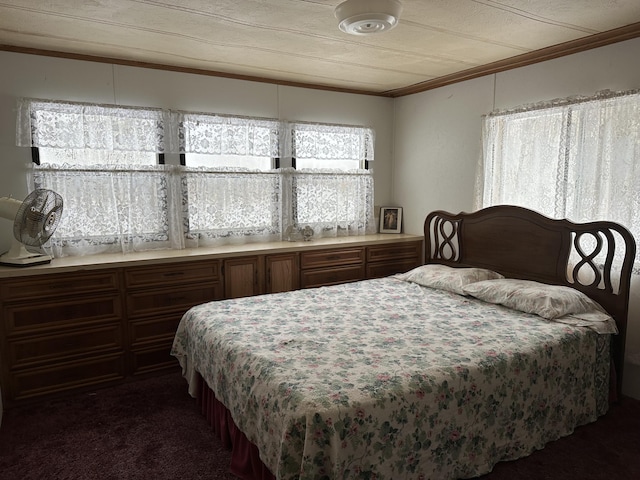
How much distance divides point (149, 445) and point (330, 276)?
2.06 metres

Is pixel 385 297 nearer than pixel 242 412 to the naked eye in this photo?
No

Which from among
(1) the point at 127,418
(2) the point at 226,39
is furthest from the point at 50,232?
(2) the point at 226,39

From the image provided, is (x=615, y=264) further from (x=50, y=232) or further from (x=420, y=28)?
(x=50, y=232)

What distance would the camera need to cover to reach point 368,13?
2232 millimetres

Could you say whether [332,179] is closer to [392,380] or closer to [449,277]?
[449,277]

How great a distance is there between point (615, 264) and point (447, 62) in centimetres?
190

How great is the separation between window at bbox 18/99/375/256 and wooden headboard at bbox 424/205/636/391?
117cm

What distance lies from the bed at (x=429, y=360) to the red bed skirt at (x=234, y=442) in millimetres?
11

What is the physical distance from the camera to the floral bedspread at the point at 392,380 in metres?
1.69

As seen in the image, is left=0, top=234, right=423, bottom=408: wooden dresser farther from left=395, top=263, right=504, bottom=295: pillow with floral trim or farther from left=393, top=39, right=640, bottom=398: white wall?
left=393, top=39, right=640, bottom=398: white wall

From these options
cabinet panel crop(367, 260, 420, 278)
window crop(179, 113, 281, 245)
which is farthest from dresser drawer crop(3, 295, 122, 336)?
cabinet panel crop(367, 260, 420, 278)

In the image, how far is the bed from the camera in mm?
1735

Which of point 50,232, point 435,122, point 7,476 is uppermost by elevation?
point 435,122

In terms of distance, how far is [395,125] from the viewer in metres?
4.78
